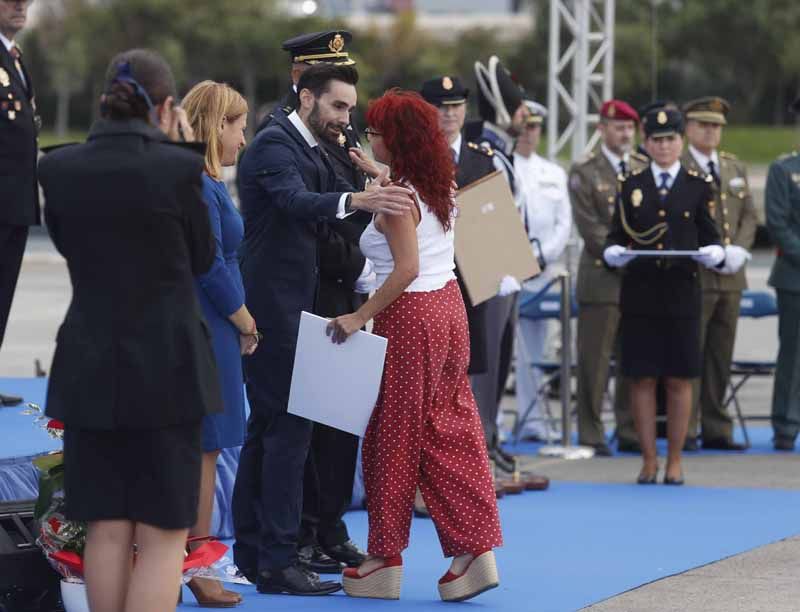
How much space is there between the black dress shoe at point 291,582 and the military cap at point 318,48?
1810 millimetres

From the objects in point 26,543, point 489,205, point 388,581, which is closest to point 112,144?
point 26,543

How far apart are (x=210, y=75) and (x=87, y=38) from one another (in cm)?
426

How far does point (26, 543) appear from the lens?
5.34 metres

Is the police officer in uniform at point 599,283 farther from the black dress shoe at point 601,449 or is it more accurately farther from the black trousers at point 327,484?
the black trousers at point 327,484

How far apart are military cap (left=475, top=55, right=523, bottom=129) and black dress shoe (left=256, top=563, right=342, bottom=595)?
3.37m

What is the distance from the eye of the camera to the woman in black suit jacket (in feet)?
13.4

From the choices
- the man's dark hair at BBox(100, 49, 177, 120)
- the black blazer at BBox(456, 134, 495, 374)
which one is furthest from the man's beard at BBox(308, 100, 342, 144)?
the black blazer at BBox(456, 134, 495, 374)

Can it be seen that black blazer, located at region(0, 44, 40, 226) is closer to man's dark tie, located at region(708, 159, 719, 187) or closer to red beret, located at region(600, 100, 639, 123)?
red beret, located at region(600, 100, 639, 123)

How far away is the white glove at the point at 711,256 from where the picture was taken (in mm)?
8070

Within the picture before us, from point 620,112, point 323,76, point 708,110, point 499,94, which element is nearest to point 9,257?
point 323,76

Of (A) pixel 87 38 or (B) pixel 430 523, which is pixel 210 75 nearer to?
(A) pixel 87 38

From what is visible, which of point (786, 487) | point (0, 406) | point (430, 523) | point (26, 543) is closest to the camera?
point (26, 543)

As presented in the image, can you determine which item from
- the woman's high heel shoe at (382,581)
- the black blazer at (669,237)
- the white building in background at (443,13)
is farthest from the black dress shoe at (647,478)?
the white building in background at (443,13)

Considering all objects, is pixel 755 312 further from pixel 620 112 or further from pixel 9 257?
pixel 9 257
